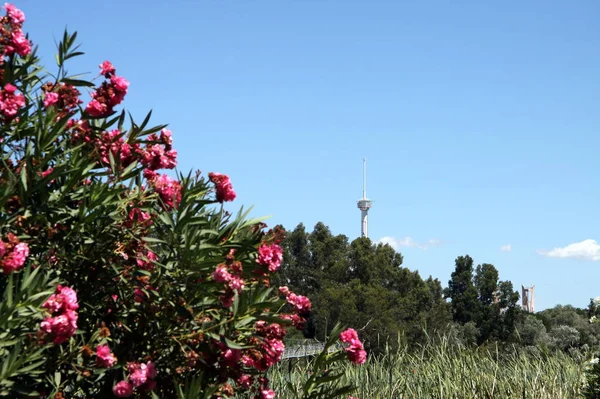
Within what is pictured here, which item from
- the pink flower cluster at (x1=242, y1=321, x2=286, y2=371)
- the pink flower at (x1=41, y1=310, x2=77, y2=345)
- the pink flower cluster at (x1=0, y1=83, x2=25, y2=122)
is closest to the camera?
the pink flower at (x1=41, y1=310, x2=77, y2=345)

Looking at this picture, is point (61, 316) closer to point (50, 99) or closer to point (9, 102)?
point (9, 102)

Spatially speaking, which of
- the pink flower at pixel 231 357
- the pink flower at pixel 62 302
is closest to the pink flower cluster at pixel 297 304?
the pink flower at pixel 231 357

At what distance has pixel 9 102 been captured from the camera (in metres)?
3.94

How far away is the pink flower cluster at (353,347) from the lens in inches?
183

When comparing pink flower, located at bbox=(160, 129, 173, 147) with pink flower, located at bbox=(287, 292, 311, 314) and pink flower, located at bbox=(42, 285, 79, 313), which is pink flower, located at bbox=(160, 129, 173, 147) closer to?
pink flower, located at bbox=(287, 292, 311, 314)

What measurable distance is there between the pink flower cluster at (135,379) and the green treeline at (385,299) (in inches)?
1539

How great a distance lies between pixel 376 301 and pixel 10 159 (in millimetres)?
45719

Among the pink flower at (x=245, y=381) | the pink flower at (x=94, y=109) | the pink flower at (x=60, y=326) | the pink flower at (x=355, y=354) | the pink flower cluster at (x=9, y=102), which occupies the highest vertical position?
the pink flower at (x=94, y=109)

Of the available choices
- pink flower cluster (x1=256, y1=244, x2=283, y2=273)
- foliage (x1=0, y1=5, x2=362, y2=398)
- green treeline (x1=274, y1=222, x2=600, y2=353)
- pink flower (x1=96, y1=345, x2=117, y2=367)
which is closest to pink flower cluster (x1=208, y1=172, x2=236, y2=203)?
foliage (x1=0, y1=5, x2=362, y2=398)

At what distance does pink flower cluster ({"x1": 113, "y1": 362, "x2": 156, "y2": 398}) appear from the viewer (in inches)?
148

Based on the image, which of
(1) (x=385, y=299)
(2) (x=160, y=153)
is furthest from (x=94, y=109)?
(1) (x=385, y=299)

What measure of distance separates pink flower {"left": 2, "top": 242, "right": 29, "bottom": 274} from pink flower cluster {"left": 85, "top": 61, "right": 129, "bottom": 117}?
1.09 metres

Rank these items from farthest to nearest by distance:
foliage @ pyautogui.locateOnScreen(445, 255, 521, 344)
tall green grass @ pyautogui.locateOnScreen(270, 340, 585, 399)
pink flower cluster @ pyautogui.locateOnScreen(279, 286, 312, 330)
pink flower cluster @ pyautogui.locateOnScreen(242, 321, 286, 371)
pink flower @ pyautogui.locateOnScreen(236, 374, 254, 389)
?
foliage @ pyautogui.locateOnScreen(445, 255, 521, 344)
tall green grass @ pyautogui.locateOnScreen(270, 340, 585, 399)
pink flower cluster @ pyautogui.locateOnScreen(279, 286, 312, 330)
pink flower @ pyautogui.locateOnScreen(236, 374, 254, 389)
pink flower cluster @ pyautogui.locateOnScreen(242, 321, 286, 371)

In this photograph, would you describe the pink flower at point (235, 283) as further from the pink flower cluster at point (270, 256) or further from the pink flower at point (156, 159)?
the pink flower at point (156, 159)
